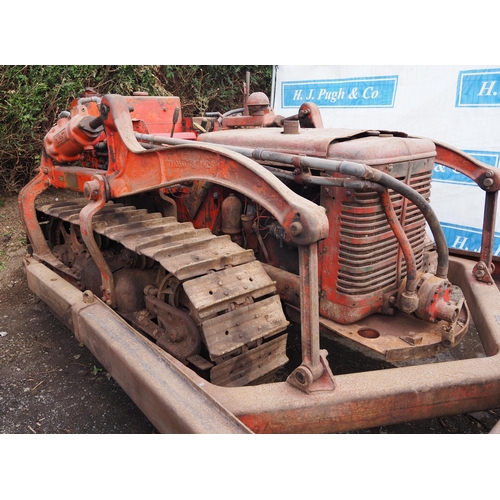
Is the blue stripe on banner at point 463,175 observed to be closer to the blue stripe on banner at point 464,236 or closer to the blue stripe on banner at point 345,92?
the blue stripe on banner at point 464,236

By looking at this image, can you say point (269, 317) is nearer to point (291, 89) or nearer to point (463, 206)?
point (463, 206)

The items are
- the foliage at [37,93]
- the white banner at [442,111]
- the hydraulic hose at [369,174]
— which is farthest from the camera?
the foliage at [37,93]

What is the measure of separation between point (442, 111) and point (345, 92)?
1.48m

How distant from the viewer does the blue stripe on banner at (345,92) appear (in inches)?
235

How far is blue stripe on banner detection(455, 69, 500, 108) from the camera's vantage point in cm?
497

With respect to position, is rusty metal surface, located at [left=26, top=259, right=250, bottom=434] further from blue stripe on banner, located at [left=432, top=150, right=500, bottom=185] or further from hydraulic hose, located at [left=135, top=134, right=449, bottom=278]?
blue stripe on banner, located at [left=432, top=150, right=500, bottom=185]

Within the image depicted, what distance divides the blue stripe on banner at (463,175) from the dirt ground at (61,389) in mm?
2226


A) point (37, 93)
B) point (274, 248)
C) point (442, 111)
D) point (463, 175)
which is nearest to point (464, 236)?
point (463, 175)

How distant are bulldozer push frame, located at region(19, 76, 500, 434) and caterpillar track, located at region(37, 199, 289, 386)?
A: 11mm

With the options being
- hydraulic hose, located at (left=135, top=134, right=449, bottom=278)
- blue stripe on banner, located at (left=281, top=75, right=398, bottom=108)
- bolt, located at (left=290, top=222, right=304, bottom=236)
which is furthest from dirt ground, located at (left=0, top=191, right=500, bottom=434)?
blue stripe on banner, located at (left=281, top=75, right=398, bottom=108)

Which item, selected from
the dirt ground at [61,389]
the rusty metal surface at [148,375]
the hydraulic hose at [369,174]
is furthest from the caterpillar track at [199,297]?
the hydraulic hose at [369,174]

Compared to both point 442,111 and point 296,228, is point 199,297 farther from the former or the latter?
point 442,111

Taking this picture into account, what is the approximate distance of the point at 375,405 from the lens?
6.86 ft

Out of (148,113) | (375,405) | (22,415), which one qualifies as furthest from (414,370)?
(148,113)
